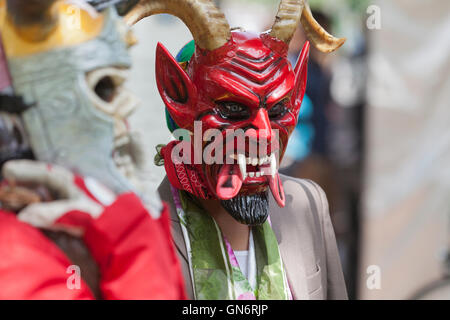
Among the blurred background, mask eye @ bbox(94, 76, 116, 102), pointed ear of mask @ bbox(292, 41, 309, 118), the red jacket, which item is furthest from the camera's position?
the blurred background

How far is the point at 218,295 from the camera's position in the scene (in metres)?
1.48

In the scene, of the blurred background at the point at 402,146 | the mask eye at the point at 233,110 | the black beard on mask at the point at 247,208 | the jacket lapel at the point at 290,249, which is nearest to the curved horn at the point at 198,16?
the mask eye at the point at 233,110

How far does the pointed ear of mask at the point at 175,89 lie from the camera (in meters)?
1.47

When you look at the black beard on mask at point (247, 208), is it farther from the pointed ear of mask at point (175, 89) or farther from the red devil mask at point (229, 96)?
the pointed ear of mask at point (175, 89)

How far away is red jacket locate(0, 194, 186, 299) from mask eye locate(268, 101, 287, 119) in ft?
1.34

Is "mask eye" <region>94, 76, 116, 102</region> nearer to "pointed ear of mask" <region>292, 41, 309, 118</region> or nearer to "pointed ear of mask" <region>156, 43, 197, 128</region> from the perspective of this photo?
"pointed ear of mask" <region>156, 43, 197, 128</region>

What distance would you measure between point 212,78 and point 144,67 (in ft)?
0.87

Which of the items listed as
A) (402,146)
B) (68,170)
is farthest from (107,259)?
(402,146)

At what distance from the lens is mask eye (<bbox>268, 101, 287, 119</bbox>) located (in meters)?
1.48

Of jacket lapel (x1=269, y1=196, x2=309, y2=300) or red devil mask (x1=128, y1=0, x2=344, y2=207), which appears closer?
red devil mask (x1=128, y1=0, x2=344, y2=207)

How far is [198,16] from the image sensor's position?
4.60ft

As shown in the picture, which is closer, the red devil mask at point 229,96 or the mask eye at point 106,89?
the mask eye at point 106,89

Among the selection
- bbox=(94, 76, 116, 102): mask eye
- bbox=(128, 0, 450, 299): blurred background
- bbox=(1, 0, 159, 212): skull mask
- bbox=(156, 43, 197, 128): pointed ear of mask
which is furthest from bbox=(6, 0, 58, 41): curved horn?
bbox=(128, 0, 450, 299): blurred background
